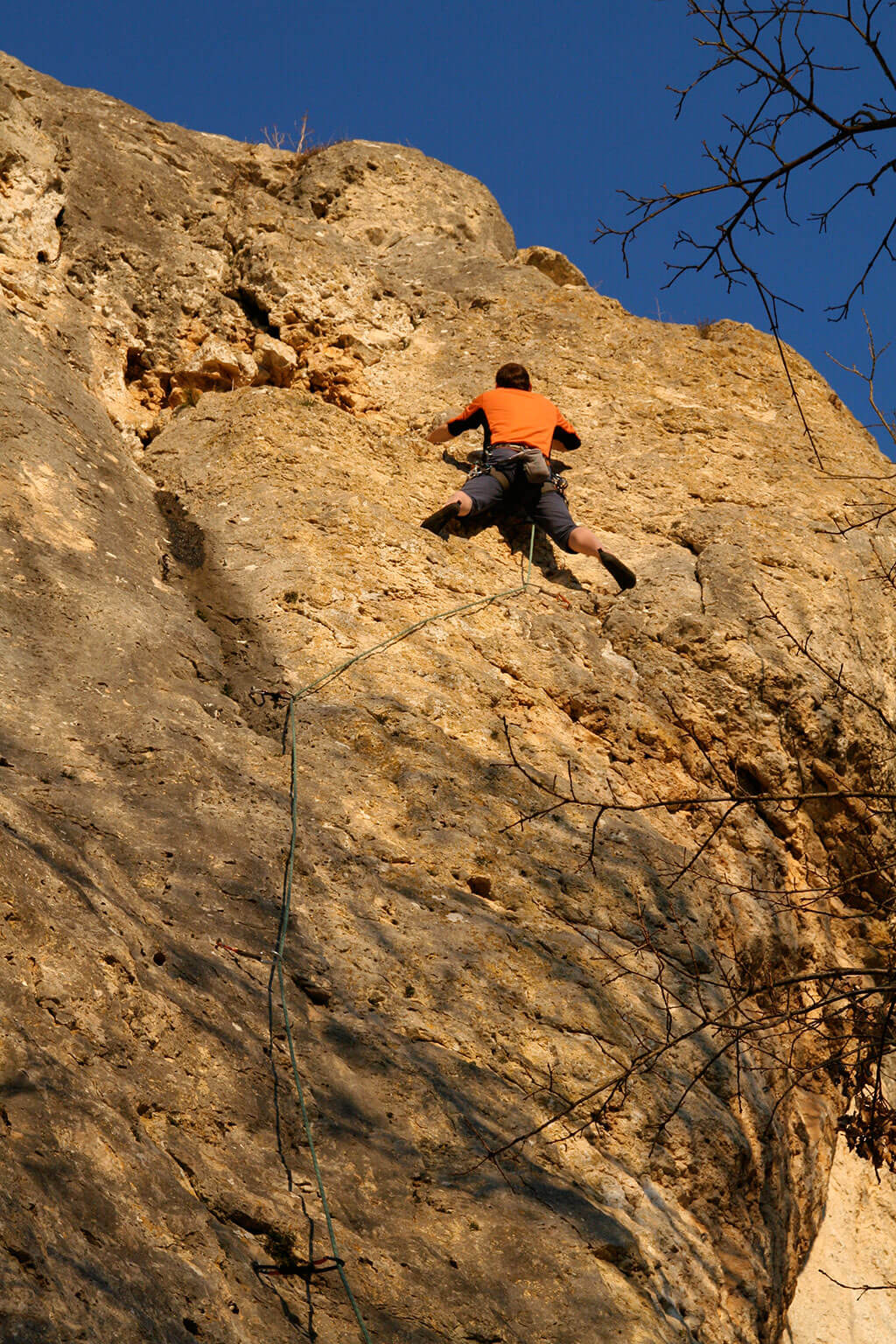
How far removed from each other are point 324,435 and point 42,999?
4.57 metres

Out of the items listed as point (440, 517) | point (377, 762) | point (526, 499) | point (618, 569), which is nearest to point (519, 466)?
point (526, 499)

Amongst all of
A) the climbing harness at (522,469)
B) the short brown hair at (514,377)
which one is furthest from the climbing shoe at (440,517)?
the short brown hair at (514,377)

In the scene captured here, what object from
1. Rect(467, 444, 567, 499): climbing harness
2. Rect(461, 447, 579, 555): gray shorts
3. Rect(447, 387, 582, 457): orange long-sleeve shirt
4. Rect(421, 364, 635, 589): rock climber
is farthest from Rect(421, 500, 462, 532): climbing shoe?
Rect(447, 387, 582, 457): orange long-sleeve shirt

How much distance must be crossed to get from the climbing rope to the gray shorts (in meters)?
0.11

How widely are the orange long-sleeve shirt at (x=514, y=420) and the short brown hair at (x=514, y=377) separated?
1.2 inches

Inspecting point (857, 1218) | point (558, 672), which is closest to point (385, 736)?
point (558, 672)

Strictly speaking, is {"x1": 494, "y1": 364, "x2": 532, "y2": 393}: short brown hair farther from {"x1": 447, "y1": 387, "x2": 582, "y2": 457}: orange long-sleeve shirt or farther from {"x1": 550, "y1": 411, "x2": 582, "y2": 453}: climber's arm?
{"x1": 550, "y1": 411, "x2": 582, "y2": 453}: climber's arm

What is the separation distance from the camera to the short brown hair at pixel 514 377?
783 cm

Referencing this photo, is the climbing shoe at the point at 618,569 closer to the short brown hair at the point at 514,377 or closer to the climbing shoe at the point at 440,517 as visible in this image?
the climbing shoe at the point at 440,517

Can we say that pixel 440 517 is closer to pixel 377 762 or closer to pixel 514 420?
pixel 514 420

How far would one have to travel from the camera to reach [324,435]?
7.45 meters

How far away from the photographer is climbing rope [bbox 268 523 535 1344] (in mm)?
3455

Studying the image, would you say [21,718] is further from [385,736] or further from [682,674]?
[682,674]

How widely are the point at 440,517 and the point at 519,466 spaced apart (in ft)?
2.01
